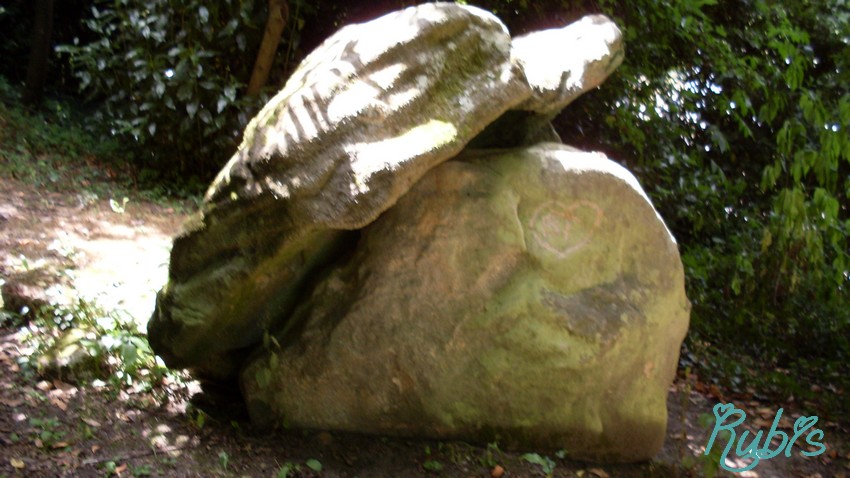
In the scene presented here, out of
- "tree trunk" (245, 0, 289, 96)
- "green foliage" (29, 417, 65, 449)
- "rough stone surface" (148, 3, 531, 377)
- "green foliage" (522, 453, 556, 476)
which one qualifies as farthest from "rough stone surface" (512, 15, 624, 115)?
"tree trunk" (245, 0, 289, 96)

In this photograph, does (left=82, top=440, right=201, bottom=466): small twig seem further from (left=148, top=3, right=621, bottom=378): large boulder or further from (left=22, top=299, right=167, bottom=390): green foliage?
(left=22, top=299, right=167, bottom=390): green foliage

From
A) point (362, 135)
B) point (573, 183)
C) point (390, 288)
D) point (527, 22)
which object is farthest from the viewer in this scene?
point (527, 22)

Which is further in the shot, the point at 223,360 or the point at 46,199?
the point at 46,199

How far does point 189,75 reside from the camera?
23.6 ft

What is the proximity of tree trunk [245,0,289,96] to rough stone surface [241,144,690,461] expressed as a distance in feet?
14.3

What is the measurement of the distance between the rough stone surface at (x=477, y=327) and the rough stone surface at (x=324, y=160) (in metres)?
0.26

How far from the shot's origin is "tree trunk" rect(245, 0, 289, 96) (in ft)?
22.9

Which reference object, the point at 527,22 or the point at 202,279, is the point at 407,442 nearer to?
the point at 202,279

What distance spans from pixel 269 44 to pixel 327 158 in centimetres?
489

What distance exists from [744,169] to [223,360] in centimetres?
646

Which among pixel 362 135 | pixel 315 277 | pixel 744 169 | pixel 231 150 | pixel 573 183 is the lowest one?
pixel 744 169

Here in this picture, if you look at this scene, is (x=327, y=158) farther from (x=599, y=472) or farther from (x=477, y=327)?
(x=599, y=472)

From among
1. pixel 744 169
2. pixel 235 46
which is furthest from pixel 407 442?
pixel 744 169

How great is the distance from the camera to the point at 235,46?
7301 millimetres
